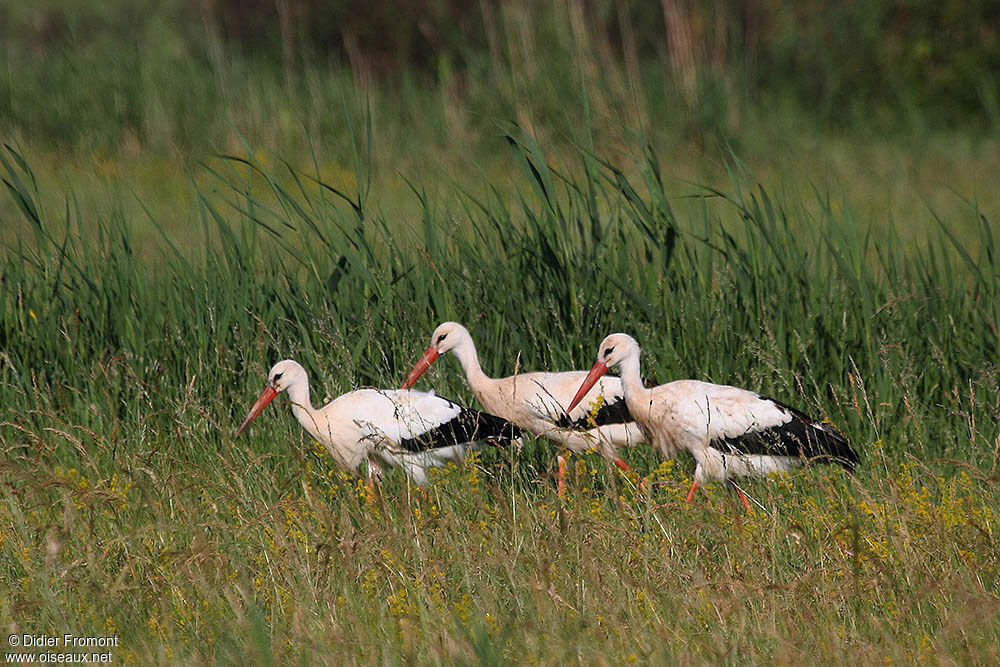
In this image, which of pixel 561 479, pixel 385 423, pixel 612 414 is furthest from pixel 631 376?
pixel 385 423

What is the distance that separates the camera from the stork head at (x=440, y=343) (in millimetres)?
5211

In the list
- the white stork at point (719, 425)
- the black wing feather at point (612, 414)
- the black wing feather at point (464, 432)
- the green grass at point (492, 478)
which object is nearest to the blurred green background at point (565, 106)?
the green grass at point (492, 478)

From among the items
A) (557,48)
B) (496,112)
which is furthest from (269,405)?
(557,48)

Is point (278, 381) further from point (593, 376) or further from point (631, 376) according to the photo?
point (631, 376)

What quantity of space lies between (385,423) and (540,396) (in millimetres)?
664

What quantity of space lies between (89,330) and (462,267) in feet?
5.98

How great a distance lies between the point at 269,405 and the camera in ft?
17.6

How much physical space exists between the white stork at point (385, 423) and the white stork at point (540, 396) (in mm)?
203

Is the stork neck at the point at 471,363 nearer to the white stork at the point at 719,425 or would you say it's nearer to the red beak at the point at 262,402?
the white stork at the point at 719,425

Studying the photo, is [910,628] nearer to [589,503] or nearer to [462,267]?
[589,503]

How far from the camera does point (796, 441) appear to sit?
4.77m

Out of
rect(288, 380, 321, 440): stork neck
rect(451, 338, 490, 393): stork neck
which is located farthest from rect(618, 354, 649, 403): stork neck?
rect(288, 380, 321, 440): stork neck

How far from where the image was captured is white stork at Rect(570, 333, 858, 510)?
476cm

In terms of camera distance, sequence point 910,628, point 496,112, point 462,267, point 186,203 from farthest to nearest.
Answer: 1. point 496,112
2. point 186,203
3. point 462,267
4. point 910,628
